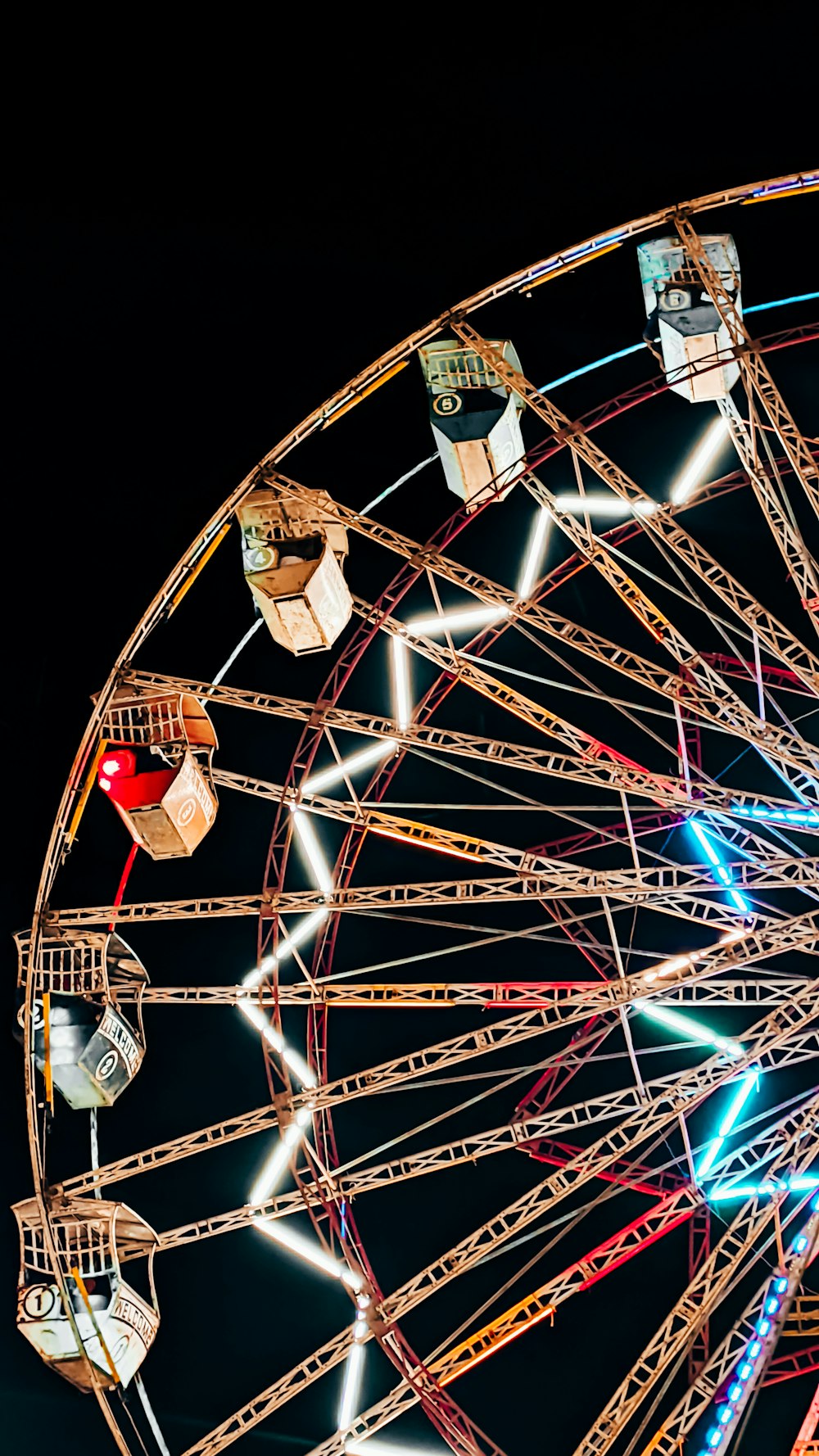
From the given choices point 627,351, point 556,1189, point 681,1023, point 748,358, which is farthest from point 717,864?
point 627,351

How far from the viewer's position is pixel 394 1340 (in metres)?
19.2

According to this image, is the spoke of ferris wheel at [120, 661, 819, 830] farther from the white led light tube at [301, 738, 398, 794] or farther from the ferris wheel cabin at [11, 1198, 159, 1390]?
the ferris wheel cabin at [11, 1198, 159, 1390]

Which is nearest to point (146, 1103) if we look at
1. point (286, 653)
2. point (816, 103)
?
point (286, 653)

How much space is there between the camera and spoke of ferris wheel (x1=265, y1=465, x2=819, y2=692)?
17812 millimetres

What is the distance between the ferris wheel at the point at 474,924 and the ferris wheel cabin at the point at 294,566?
0.19ft

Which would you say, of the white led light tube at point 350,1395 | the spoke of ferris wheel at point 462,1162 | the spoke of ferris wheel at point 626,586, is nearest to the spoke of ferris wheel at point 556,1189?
the spoke of ferris wheel at point 462,1162

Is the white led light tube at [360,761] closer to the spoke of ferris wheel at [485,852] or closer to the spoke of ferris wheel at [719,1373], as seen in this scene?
the spoke of ferris wheel at [485,852]

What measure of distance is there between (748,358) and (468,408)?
3597mm

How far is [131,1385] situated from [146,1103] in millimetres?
3876

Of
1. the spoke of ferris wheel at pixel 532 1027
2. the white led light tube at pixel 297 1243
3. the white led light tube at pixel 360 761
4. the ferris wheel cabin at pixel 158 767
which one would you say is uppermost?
the ferris wheel cabin at pixel 158 767

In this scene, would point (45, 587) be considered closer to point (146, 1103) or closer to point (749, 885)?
point (146, 1103)

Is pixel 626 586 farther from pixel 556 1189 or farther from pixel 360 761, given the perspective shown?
pixel 556 1189

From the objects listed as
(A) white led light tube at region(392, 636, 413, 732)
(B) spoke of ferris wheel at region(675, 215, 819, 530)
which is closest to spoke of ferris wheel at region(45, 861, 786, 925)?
(A) white led light tube at region(392, 636, 413, 732)

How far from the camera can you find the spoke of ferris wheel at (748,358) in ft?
56.4
